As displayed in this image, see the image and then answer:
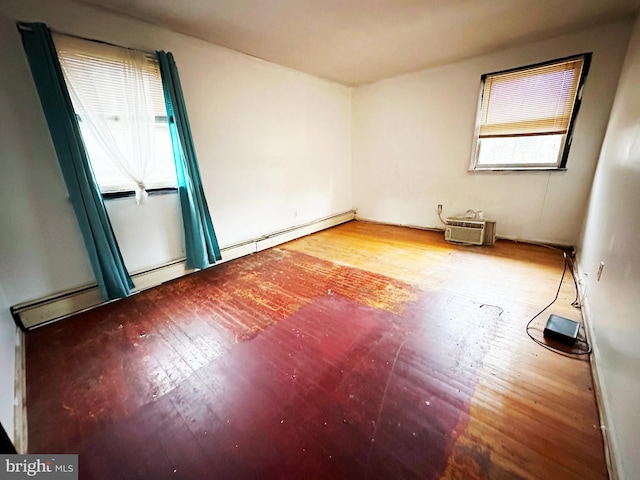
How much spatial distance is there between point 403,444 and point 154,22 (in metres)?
3.82

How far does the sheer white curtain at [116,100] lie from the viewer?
82.6 inches

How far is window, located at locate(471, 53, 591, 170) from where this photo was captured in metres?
3.06

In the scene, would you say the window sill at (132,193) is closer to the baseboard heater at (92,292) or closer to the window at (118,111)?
the window at (118,111)

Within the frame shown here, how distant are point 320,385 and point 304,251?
7.67 feet

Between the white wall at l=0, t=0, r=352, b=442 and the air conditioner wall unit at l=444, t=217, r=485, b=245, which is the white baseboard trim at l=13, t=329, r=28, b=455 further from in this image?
the air conditioner wall unit at l=444, t=217, r=485, b=245

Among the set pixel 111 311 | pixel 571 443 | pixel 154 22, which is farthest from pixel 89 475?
pixel 154 22

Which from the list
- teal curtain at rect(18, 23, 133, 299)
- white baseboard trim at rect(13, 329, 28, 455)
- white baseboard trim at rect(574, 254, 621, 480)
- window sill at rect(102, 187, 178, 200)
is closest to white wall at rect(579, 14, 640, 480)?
white baseboard trim at rect(574, 254, 621, 480)

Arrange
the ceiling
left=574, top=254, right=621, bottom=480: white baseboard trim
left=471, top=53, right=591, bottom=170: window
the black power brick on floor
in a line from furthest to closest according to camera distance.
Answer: left=471, top=53, right=591, bottom=170: window → the ceiling → the black power brick on floor → left=574, top=254, right=621, bottom=480: white baseboard trim

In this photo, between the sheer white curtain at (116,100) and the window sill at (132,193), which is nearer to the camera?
the sheer white curtain at (116,100)

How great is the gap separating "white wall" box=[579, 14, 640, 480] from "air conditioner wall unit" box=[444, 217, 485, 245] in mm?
1103

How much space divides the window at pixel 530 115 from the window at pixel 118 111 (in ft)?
13.6

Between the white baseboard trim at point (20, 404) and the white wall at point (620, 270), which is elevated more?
the white wall at point (620, 270)

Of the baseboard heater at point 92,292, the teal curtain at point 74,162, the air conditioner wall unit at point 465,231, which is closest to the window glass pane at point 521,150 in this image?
the air conditioner wall unit at point 465,231

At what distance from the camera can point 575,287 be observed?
2.49m
